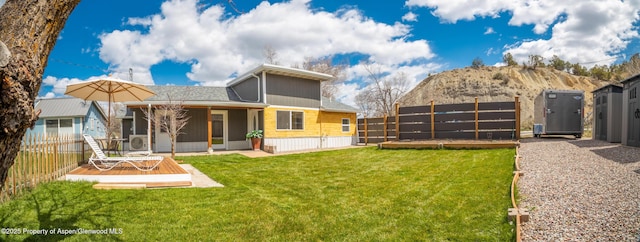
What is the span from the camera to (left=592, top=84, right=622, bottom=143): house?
410 inches

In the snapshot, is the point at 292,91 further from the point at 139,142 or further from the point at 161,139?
the point at 139,142

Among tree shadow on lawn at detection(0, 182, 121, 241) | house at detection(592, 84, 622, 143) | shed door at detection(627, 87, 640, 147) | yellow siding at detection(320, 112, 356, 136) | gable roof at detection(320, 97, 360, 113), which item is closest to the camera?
tree shadow on lawn at detection(0, 182, 121, 241)

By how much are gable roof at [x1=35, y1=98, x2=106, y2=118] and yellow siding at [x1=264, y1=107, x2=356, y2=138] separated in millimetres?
17672

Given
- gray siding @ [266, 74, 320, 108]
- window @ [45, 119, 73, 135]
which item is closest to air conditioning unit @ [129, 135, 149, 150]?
gray siding @ [266, 74, 320, 108]

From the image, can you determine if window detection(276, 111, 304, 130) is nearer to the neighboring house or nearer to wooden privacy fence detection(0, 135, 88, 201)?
wooden privacy fence detection(0, 135, 88, 201)

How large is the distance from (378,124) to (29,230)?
566 inches

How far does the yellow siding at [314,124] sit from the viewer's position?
1506 cm

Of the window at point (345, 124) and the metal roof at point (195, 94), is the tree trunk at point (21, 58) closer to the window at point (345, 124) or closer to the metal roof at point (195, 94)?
the metal roof at point (195, 94)

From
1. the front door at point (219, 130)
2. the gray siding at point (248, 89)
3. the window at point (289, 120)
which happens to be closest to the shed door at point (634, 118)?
the window at point (289, 120)

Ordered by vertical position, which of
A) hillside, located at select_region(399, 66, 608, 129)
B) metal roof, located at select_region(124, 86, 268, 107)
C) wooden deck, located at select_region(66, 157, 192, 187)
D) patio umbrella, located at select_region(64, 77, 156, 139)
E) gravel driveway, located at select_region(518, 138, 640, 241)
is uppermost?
hillside, located at select_region(399, 66, 608, 129)

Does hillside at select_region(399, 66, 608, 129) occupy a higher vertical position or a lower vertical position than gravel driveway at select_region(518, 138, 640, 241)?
higher

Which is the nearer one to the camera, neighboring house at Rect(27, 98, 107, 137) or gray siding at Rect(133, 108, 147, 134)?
gray siding at Rect(133, 108, 147, 134)

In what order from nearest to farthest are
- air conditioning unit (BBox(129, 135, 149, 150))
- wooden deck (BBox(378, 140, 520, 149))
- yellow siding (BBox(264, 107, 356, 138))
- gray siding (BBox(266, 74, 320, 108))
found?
wooden deck (BBox(378, 140, 520, 149)), air conditioning unit (BBox(129, 135, 149, 150)), yellow siding (BBox(264, 107, 356, 138)), gray siding (BBox(266, 74, 320, 108))

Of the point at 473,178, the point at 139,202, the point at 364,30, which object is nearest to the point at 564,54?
the point at 364,30
